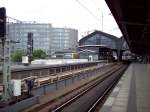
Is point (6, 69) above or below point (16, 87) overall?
above

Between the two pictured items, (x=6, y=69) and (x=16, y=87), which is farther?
(x=16, y=87)

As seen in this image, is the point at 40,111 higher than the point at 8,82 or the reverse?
the reverse

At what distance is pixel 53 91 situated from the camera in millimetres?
28141

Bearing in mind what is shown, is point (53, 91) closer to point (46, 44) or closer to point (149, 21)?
point (149, 21)

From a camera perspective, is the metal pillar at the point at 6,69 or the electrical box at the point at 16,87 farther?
the electrical box at the point at 16,87

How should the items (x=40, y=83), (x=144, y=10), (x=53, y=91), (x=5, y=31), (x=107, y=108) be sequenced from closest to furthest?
1. (x=5, y=31)
2. (x=107, y=108)
3. (x=144, y=10)
4. (x=40, y=83)
5. (x=53, y=91)

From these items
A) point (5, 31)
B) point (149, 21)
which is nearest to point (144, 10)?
point (149, 21)

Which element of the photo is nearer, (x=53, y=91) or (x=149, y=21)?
(x=149, y=21)

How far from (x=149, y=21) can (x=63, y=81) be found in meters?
11.0

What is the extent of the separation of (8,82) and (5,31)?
9.86ft

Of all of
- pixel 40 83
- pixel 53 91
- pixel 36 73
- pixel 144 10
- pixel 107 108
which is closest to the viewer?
pixel 107 108

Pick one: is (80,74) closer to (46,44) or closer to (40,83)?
(40,83)

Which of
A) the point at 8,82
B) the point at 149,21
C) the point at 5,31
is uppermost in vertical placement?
the point at 149,21

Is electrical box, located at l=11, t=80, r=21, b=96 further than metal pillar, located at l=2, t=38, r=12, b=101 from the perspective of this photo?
Yes
